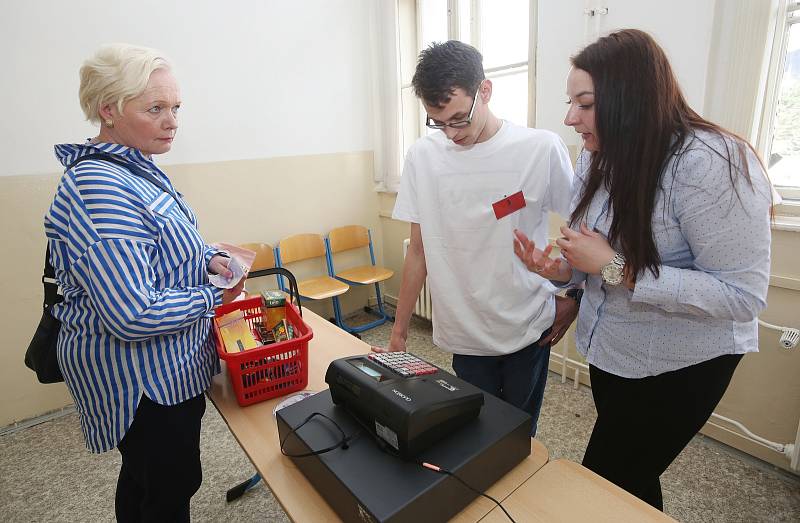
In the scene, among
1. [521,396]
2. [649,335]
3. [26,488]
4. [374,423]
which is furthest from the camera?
[26,488]

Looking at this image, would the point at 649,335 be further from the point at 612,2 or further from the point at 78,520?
the point at 78,520

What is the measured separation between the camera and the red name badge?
49.7 inches

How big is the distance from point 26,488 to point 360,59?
3194mm

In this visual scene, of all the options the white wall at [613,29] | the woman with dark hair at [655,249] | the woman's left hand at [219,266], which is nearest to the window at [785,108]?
the white wall at [613,29]

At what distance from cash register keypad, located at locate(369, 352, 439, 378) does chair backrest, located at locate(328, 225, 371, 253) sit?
8.18 ft

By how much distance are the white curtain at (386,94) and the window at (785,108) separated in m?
Result: 2.16

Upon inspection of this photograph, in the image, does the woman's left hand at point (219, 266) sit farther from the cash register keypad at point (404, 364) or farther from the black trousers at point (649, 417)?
the black trousers at point (649, 417)

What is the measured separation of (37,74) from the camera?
7.29 ft

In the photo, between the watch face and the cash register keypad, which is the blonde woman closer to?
the cash register keypad

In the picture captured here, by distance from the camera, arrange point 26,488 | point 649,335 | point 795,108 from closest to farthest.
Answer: point 649,335 < point 795,108 < point 26,488

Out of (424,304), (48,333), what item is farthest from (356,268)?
(48,333)

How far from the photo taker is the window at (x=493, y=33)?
2695 millimetres

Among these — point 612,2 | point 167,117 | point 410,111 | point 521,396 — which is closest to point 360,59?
point 410,111

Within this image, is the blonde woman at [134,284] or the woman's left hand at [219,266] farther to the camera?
the woman's left hand at [219,266]
